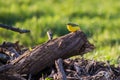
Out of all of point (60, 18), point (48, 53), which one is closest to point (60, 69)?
point (48, 53)

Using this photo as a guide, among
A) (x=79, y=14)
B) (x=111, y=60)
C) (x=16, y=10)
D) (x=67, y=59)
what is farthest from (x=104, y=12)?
(x=67, y=59)

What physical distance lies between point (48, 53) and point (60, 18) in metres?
6.55

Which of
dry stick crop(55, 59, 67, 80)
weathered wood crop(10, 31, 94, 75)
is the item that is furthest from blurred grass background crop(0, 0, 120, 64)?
dry stick crop(55, 59, 67, 80)

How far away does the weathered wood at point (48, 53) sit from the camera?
4.97 meters

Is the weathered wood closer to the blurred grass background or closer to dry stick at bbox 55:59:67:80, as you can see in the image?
dry stick at bbox 55:59:67:80

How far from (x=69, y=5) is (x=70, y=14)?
1.07 meters

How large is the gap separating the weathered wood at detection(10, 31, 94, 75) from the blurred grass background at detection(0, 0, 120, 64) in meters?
4.14

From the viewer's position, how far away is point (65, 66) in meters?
5.14

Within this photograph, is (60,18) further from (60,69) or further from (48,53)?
(60,69)

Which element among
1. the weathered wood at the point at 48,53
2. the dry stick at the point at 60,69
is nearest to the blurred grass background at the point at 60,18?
the weathered wood at the point at 48,53

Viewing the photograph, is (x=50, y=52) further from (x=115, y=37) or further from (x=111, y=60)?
(x=115, y=37)

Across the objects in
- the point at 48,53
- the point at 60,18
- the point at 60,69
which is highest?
the point at 60,18

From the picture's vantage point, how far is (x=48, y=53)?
4.99 metres

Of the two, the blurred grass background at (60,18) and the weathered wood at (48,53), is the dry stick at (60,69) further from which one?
the blurred grass background at (60,18)
